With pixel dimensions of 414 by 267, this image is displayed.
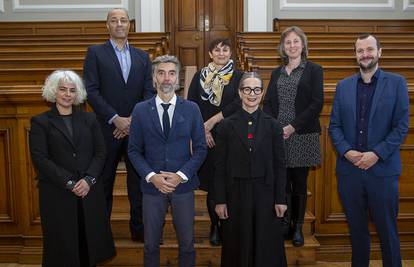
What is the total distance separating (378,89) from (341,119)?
0.89ft

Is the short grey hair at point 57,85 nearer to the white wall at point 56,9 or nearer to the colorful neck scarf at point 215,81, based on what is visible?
the colorful neck scarf at point 215,81

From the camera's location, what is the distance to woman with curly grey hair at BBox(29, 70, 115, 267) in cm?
273

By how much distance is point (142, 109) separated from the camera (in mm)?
2775

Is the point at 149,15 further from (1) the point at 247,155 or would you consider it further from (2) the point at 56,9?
(1) the point at 247,155

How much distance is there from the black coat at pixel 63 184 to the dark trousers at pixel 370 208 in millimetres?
1452

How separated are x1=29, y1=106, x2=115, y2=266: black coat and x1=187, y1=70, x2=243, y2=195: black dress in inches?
28.1

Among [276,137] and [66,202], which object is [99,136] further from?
[276,137]

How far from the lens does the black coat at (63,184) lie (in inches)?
107

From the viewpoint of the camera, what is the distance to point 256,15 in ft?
27.2

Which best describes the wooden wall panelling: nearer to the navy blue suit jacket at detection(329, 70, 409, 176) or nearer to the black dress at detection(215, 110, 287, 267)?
the navy blue suit jacket at detection(329, 70, 409, 176)

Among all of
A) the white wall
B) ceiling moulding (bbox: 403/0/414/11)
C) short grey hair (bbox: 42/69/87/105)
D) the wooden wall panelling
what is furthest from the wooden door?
short grey hair (bbox: 42/69/87/105)

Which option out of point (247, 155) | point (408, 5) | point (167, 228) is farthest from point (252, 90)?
point (408, 5)

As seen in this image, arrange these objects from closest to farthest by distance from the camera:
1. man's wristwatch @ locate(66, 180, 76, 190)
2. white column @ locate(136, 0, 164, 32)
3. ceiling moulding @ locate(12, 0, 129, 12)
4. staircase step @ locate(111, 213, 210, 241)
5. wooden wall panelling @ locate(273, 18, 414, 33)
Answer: man's wristwatch @ locate(66, 180, 76, 190) → staircase step @ locate(111, 213, 210, 241) → white column @ locate(136, 0, 164, 32) → wooden wall panelling @ locate(273, 18, 414, 33) → ceiling moulding @ locate(12, 0, 129, 12)

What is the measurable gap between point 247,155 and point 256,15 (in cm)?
597
